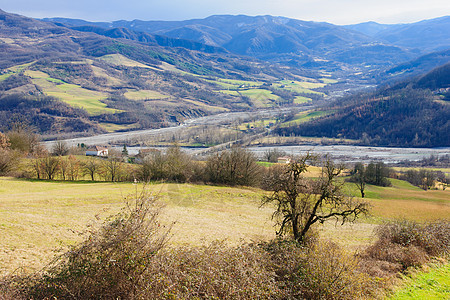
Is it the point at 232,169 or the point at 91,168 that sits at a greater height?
the point at 91,168

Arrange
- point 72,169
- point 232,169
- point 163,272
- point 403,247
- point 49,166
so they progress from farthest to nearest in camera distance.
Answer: point 232,169
point 72,169
point 49,166
point 403,247
point 163,272

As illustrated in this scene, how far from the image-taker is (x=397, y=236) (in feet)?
67.6

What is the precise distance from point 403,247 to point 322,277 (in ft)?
33.3

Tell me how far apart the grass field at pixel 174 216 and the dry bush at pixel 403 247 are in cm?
375

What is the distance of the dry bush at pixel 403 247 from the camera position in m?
17.4

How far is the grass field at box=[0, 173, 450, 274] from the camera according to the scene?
683 inches

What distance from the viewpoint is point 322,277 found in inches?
502

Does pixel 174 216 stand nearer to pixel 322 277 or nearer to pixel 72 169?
pixel 322 277

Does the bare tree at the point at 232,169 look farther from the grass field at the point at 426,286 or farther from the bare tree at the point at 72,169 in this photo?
the grass field at the point at 426,286

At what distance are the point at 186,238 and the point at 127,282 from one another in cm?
1207

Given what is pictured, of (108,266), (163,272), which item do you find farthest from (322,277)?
(108,266)

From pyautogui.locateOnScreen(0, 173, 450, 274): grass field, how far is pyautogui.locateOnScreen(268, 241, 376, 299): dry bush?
483 centimetres

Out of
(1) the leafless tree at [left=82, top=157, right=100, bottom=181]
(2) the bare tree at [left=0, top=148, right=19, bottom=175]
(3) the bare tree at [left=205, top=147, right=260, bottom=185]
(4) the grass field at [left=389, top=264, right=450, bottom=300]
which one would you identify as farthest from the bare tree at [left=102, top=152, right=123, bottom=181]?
(4) the grass field at [left=389, top=264, right=450, bottom=300]

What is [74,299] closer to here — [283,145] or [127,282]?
[127,282]
